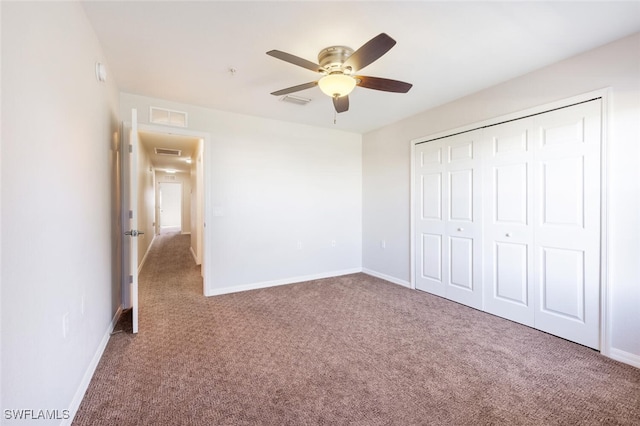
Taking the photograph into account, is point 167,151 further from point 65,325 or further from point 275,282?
point 65,325

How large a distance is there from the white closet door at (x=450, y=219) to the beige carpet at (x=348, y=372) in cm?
41

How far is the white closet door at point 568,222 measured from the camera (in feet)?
7.57

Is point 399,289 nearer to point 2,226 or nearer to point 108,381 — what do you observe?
point 108,381

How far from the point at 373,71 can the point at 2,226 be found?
268 centimetres

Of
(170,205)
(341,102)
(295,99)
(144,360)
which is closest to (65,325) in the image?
(144,360)

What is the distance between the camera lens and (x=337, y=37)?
82.1 inches

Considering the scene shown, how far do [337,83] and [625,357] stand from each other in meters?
3.02

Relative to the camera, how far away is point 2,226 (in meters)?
0.98

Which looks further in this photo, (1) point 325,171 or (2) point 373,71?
(1) point 325,171

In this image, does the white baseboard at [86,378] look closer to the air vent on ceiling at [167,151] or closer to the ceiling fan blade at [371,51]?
the ceiling fan blade at [371,51]

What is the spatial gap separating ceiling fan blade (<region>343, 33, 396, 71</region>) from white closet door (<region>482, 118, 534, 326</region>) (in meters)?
1.87

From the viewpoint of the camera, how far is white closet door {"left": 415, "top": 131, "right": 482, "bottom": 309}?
10.5 feet

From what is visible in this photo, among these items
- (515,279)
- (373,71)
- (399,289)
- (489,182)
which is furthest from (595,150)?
(399,289)

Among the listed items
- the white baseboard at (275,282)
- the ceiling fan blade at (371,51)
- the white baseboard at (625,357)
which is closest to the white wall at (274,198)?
the white baseboard at (275,282)
